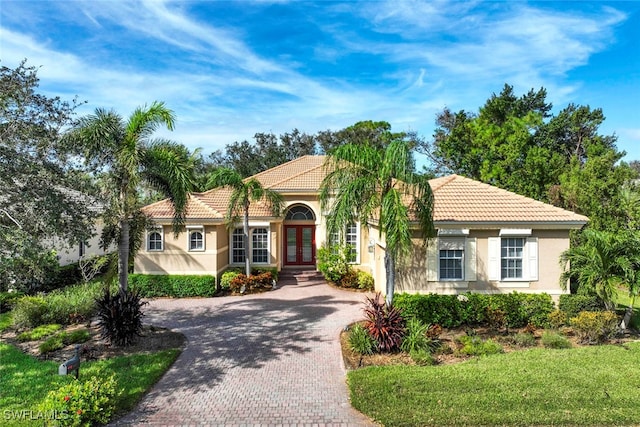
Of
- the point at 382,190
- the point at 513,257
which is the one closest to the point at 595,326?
the point at 513,257

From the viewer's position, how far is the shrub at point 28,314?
41.0 feet

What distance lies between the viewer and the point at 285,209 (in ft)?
73.0

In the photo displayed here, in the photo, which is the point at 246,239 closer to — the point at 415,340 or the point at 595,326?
the point at 415,340

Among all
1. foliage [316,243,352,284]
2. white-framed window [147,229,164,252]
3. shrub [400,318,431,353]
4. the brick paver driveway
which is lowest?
the brick paver driveway

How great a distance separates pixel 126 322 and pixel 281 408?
5991mm

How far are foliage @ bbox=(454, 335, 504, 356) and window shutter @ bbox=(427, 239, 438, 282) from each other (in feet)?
9.76

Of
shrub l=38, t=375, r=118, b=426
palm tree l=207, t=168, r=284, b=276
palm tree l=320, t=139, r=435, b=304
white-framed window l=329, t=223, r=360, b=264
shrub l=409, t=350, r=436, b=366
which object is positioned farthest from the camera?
white-framed window l=329, t=223, r=360, b=264

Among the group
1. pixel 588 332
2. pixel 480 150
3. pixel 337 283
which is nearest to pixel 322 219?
pixel 337 283

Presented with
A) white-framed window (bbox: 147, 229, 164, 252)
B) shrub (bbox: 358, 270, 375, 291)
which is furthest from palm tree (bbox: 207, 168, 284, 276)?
shrub (bbox: 358, 270, 375, 291)

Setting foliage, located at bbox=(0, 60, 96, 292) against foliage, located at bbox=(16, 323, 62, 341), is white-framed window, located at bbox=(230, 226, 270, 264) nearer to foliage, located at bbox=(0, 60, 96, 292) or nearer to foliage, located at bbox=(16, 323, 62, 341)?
foliage, located at bbox=(16, 323, 62, 341)

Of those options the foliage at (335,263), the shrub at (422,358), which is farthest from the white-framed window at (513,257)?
the foliage at (335,263)

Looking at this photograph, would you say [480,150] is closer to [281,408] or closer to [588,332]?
[588,332]

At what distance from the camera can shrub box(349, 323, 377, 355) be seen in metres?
10.1

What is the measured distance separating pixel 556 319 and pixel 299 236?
14238 millimetres
